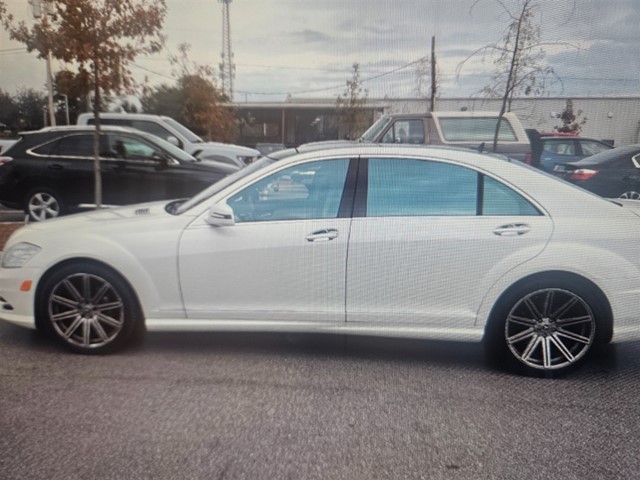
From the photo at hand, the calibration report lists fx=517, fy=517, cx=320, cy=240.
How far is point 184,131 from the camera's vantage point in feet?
20.1

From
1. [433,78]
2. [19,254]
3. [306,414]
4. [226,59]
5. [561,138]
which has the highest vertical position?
[226,59]

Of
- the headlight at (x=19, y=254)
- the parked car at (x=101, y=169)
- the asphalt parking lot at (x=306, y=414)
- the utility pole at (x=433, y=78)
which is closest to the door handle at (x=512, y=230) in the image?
the asphalt parking lot at (x=306, y=414)

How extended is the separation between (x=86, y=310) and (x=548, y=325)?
311 centimetres

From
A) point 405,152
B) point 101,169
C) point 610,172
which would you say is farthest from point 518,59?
point 101,169

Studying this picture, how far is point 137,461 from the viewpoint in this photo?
2.47 metres

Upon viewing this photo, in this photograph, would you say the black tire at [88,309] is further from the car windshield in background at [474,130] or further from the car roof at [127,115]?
the car windshield in background at [474,130]

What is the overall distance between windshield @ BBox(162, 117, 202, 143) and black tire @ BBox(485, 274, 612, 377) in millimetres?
4178

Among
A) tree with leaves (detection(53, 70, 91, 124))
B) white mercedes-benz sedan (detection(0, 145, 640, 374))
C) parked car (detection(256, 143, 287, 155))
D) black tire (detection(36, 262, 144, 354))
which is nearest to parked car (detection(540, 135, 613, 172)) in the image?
white mercedes-benz sedan (detection(0, 145, 640, 374))

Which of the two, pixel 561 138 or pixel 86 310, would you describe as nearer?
pixel 86 310

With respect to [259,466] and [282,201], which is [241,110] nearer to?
[282,201]

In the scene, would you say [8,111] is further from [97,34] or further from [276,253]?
[276,253]

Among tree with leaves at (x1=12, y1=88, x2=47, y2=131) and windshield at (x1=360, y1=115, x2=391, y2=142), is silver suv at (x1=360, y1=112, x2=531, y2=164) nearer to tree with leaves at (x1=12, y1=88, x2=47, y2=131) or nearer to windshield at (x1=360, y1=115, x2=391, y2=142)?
windshield at (x1=360, y1=115, x2=391, y2=142)

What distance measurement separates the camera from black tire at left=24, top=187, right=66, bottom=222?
20.7 feet

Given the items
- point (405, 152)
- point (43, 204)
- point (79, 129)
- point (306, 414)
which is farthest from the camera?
point (43, 204)
